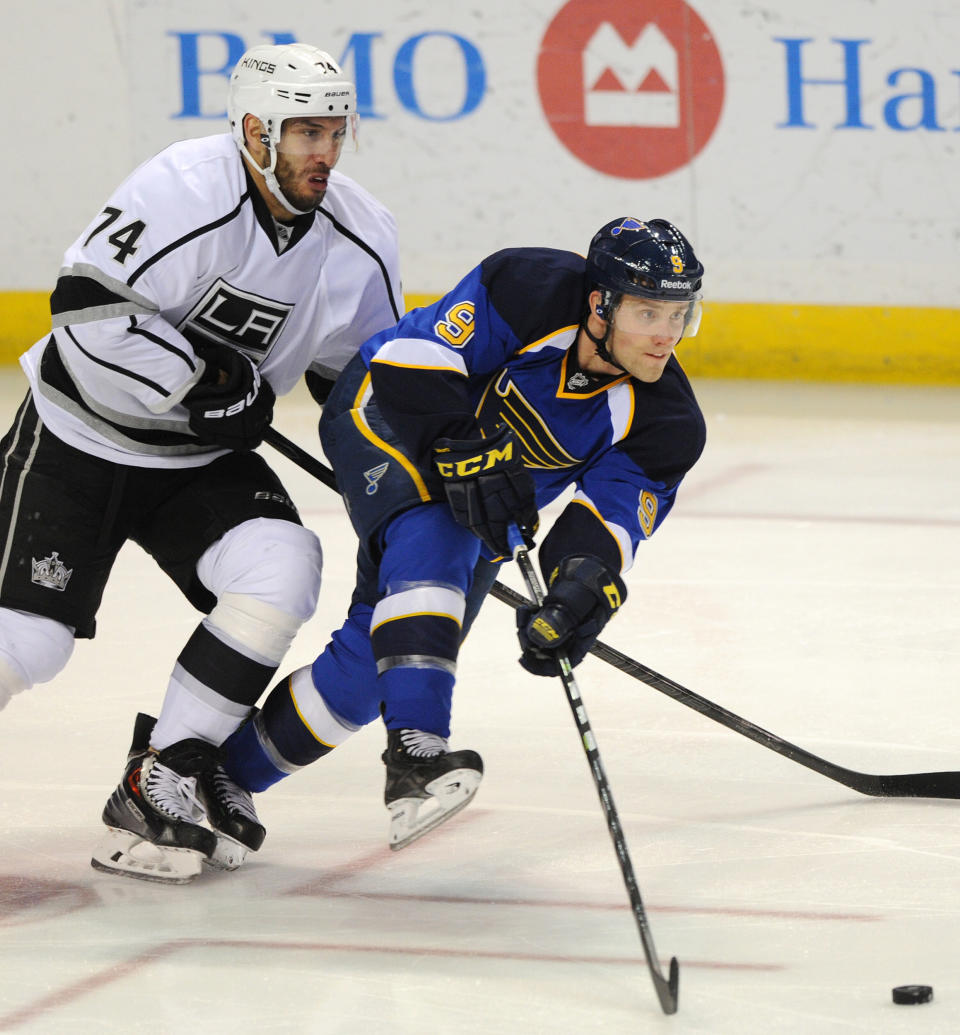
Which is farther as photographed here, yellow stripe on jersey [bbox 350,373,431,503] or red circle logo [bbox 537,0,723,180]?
red circle logo [bbox 537,0,723,180]

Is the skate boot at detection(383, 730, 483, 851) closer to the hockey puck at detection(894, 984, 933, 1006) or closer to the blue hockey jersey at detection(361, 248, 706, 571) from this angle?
the blue hockey jersey at detection(361, 248, 706, 571)

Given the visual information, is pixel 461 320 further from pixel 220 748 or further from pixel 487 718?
pixel 487 718

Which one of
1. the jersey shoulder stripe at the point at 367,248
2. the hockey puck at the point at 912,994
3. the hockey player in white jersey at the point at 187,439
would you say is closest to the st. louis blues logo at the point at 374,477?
the hockey player in white jersey at the point at 187,439

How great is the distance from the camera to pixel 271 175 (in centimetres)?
267

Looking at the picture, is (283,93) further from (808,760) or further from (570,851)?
(808,760)

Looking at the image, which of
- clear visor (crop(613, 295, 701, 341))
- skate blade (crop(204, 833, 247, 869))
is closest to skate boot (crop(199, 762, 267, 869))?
skate blade (crop(204, 833, 247, 869))

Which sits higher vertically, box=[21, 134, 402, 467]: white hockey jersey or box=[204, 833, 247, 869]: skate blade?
box=[21, 134, 402, 467]: white hockey jersey

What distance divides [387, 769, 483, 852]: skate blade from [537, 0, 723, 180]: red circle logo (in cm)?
525

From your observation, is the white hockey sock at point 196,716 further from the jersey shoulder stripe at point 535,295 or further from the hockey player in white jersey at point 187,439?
the jersey shoulder stripe at point 535,295

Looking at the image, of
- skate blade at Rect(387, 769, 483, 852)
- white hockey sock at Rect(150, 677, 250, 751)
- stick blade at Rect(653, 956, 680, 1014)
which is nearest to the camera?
stick blade at Rect(653, 956, 680, 1014)

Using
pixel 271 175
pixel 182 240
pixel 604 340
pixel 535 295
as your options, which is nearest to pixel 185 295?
pixel 182 240

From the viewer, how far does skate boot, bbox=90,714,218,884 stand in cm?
258

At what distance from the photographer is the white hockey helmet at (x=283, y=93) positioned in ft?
8.75

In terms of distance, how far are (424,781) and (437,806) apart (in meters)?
0.06
